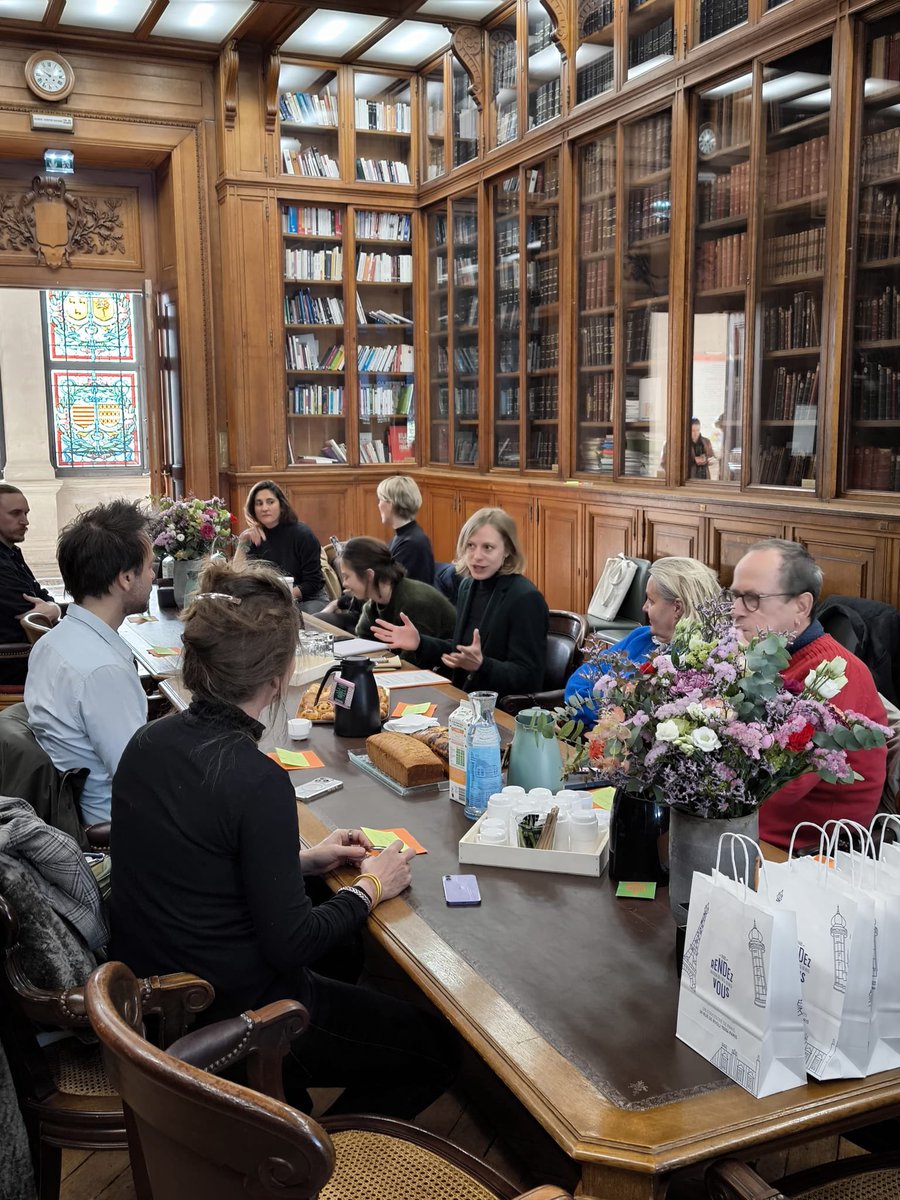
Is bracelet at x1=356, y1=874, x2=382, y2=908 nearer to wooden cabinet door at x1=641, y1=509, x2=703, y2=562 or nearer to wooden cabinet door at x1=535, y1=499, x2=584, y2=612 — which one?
wooden cabinet door at x1=641, y1=509, x2=703, y2=562

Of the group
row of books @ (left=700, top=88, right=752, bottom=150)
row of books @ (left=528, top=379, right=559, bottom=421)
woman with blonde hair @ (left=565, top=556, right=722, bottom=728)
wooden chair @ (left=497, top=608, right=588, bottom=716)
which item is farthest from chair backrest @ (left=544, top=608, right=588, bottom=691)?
row of books @ (left=528, top=379, right=559, bottom=421)

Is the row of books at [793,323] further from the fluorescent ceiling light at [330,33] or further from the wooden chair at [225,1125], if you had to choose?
the wooden chair at [225,1125]

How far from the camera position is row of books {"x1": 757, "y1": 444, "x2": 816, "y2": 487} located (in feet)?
15.1

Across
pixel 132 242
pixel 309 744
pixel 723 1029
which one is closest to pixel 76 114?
pixel 132 242

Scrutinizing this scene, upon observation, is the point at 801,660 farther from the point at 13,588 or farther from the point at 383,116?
the point at 383,116

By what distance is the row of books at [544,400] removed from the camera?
6547 millimetres

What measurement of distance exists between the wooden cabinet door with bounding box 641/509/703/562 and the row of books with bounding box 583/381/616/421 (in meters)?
0.77

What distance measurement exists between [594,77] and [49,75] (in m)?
3.84

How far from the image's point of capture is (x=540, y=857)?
2.01m

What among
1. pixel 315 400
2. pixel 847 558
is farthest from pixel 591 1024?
pixel 315 400

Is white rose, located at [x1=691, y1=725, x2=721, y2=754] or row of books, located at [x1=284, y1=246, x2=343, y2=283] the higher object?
row of books, located at [x1=284, y1=246, x2=343, y2=283]

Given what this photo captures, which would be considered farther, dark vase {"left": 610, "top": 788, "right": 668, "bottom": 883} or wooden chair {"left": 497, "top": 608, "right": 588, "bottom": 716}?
wooden chair {"left": 497, "top": 608, "right": 588, "bottom": 716}

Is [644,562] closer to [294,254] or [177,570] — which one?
[177,570]

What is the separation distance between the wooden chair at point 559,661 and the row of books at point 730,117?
247 centimetres
